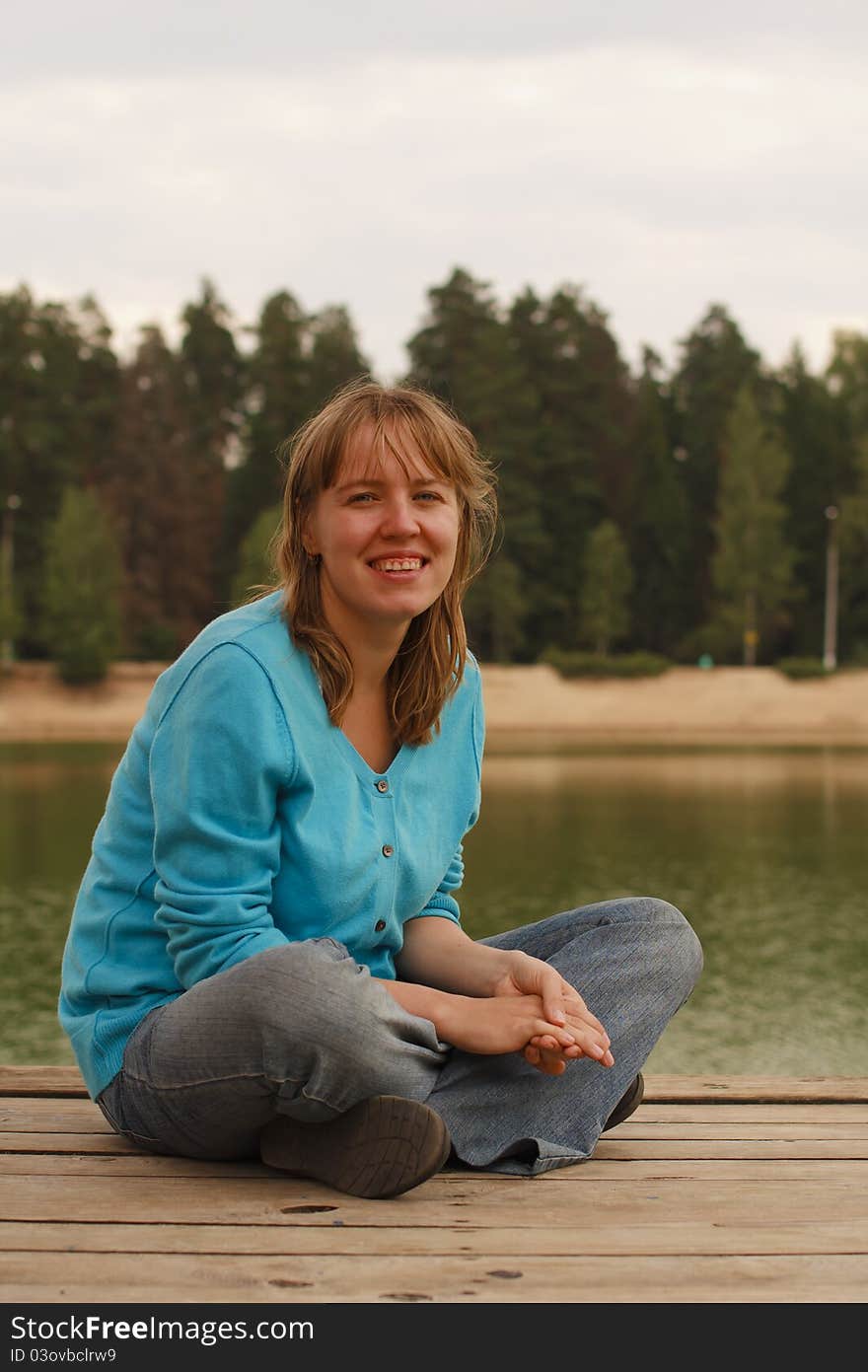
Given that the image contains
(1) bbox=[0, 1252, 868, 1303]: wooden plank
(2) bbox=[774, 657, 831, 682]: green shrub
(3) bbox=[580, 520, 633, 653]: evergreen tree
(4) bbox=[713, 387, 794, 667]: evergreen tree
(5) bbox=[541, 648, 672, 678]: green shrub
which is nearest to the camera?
(1) bbox=[0, 1252, 868, 1303]: wooden plank

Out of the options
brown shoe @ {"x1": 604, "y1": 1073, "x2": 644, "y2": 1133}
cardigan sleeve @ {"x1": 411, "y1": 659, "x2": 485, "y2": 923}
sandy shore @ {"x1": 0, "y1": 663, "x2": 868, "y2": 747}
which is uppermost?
cardigan sleeve @ {"x1": 411, "y1": 659, "x2": 485, "y2": 923}

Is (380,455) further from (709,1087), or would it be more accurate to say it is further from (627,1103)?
(709,1087)

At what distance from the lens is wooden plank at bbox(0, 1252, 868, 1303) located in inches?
71.0

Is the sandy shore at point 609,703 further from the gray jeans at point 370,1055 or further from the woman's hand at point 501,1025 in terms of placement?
the woman's hand at point 501,1025

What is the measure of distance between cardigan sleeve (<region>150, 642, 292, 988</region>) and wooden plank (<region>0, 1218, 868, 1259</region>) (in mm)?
383

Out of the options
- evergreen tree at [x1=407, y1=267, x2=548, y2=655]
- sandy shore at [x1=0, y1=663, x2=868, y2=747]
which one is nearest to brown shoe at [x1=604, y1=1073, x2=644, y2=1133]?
sandy shore at [x1=0, y1=663, x2=868, y2=747]

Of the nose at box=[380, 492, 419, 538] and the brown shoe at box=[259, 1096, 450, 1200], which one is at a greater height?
the nose at box=[380, 492, 419, 538]

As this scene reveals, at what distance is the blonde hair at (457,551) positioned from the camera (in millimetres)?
2320

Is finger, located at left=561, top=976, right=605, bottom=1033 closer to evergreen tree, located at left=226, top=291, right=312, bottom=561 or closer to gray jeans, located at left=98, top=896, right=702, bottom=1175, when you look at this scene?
gray jeans, located at left=98, top=896, right=702, bottom=1175

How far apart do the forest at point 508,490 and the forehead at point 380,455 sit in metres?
34.9

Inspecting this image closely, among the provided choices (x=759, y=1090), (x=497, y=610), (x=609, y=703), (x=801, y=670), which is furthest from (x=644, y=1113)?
(x=497, y=610)

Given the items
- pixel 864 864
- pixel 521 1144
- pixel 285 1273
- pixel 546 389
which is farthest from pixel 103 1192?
pixel 546 389
